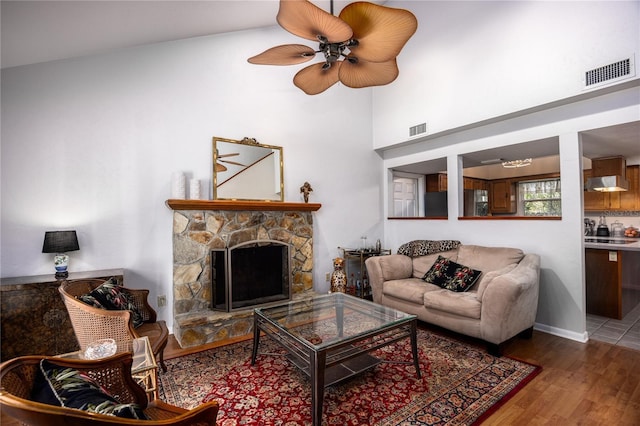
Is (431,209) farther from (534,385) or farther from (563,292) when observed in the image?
(534,385)

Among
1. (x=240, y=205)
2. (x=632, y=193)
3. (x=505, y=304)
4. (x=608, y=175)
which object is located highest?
(x=608, y=175)

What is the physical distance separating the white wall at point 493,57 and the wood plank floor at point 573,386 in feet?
8.14

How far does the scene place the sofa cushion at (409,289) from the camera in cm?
329

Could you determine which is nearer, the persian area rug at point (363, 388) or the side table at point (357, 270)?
the persian area rug at point (363, 388)

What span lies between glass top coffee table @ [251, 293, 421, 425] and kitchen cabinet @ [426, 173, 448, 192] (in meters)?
3.96

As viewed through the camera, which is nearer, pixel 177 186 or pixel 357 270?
pixel 177 186

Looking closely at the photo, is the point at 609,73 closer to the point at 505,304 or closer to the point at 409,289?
the point at 505,304

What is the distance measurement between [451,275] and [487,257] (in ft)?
1.55

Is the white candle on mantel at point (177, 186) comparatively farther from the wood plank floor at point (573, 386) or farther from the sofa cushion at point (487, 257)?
the sofa cushion at point (487, 257)

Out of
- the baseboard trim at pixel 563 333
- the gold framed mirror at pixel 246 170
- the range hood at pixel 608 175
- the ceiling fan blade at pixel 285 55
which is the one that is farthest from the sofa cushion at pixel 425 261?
the ceiling fan blade at pixel 285 55

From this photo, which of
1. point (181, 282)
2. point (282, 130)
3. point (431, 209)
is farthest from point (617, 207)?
point (181, 282)

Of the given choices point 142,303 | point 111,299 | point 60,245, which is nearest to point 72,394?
point 111,299

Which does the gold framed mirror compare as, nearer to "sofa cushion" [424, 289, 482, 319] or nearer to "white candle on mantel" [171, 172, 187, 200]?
"white candle on mantel" [171, 172, 187, 200]

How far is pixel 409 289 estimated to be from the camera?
3381 millimetres
